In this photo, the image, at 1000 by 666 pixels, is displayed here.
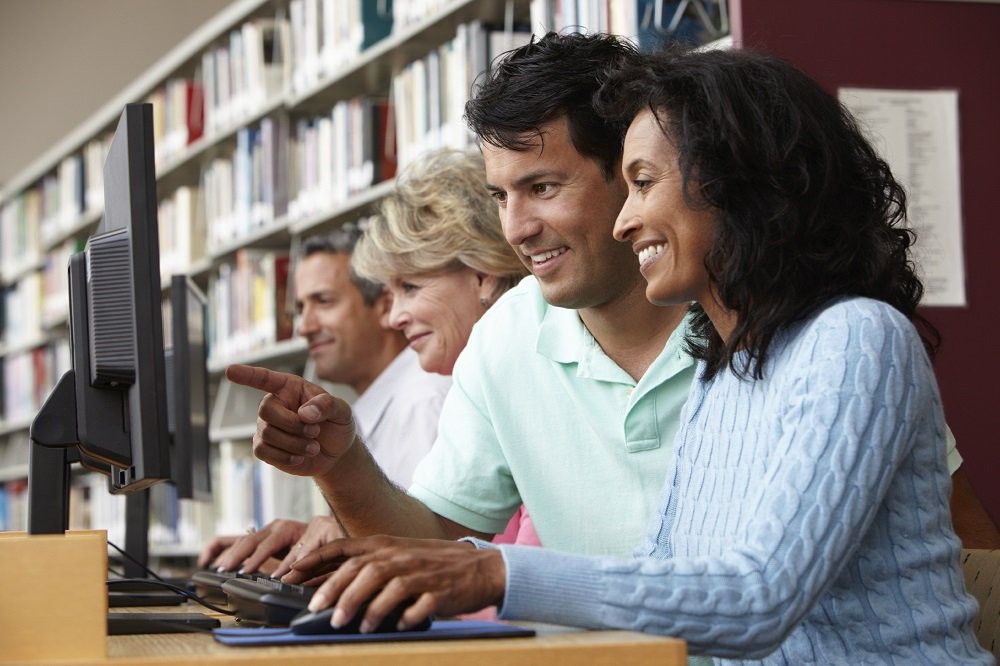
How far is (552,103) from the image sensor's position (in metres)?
1.78

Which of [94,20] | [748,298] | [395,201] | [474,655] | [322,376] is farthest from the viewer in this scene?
[94,20]

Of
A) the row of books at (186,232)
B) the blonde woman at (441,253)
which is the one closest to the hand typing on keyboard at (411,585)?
the blonde woman at (441,253)

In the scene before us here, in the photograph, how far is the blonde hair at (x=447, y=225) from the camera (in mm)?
2523

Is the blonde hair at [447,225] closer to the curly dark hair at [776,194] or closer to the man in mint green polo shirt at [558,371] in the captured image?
the man in mint green polo shirt at [558,371]

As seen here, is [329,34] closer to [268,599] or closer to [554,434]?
[554,434]

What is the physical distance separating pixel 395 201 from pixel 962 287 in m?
1.10

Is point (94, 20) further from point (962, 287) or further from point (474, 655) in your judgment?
point (474, 655)

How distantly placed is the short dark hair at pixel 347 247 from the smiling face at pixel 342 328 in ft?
0.04

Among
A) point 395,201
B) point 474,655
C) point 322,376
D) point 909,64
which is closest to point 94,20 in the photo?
point 322,376

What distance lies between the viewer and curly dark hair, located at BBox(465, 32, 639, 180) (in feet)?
5.85

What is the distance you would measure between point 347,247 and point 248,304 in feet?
3.18

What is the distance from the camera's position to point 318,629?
0.97 metres

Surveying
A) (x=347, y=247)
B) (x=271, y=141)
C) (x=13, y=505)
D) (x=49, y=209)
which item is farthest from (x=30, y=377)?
(x=347, y=247)

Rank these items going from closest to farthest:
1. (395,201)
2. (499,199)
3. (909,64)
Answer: (499,199) < (909,64) < (395,201)
